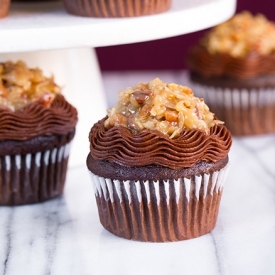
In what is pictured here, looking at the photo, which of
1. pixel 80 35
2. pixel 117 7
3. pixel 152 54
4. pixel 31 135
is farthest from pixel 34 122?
pixel 152 54

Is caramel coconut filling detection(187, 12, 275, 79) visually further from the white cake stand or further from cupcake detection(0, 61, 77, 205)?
cupcake detection(0, 61, 77, 205)

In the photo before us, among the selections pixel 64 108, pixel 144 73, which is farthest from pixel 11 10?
pixel 144 73

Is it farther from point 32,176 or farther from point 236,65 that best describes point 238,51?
point 32,176

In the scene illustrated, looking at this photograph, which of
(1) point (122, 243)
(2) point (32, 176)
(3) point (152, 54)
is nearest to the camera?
(1) point (122, 243)

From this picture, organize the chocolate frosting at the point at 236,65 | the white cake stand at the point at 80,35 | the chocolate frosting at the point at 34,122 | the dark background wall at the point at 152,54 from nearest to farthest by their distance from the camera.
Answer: the white cake stand at the point at 80,35 < the chocolate frosting at the point at 34,122 < the chocolate frosting at the point at 236,65 < the dark background wall at the point at 152,54

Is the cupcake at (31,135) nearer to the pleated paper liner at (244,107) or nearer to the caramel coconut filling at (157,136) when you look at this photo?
the caramel coconut filling at (157,136)

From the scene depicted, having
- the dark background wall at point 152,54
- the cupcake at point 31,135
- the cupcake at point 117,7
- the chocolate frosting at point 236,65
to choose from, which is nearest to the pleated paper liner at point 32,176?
the cupcake at point 31,135
